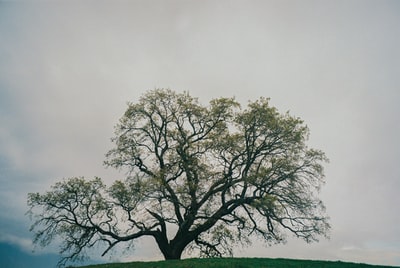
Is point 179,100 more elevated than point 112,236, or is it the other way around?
point 179,100

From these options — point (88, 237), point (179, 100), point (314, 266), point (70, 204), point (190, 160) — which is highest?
point (179, 100)

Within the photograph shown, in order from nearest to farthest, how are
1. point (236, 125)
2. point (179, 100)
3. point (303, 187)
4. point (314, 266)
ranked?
point (314, 266) → point (303, 187) → point (236, 125) → point (179, 100)

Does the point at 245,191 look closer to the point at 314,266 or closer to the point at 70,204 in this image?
the point at 314,266

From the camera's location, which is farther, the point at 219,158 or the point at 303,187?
the point at 219,158

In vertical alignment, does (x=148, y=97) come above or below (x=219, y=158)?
above

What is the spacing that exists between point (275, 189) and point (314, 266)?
8650 millimetres

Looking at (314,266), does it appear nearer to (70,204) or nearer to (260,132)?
(260,132)

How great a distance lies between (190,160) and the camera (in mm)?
30984

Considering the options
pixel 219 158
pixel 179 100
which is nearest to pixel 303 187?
pixel 219 158

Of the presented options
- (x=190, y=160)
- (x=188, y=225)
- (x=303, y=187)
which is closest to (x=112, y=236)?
(x=188, y=225)

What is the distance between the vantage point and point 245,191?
29.2 m

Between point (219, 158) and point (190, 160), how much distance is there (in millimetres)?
2730

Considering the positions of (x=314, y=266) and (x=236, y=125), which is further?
(x=236, y=125)

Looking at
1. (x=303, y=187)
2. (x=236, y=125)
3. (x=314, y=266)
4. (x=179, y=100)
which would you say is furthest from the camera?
(x=179, y=100)
